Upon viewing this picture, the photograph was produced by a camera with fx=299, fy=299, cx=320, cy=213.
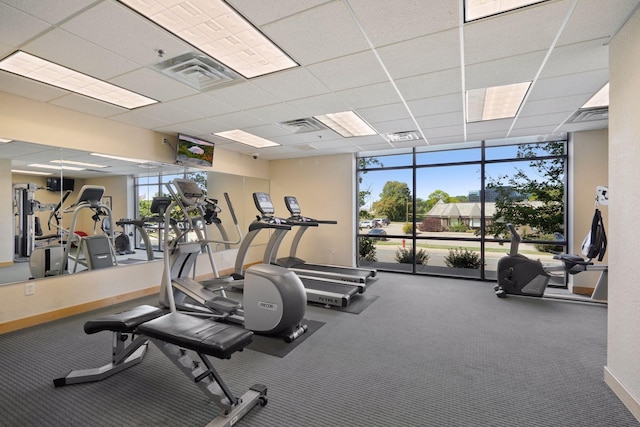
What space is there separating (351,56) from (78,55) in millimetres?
2293

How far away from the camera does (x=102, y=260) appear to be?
4359 millimetres

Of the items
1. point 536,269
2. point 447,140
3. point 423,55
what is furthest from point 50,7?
point 536,269

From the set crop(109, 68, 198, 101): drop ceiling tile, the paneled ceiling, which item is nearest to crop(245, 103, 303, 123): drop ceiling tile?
the paneled ceiling

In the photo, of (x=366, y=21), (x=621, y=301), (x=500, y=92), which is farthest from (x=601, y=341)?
(x=366, y=21)

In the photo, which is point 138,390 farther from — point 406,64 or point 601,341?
point 601,341

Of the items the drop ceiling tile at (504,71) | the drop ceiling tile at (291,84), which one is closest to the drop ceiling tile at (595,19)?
the drop ceiling tile at (504,71)

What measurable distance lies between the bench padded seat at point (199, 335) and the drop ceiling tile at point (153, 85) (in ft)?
7.48

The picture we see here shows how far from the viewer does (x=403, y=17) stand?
206 centimetres

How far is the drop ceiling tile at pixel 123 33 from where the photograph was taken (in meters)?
2.00

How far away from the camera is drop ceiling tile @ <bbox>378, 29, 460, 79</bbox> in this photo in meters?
2.33

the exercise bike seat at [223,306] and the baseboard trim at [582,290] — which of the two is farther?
the baseboard trim at [582,290]

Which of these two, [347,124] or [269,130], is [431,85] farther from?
[269,130]

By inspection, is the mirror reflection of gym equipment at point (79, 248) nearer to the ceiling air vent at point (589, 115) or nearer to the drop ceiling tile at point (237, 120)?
the drop ceiling tile at point (237, 120)

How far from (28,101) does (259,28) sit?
10.6 feet
